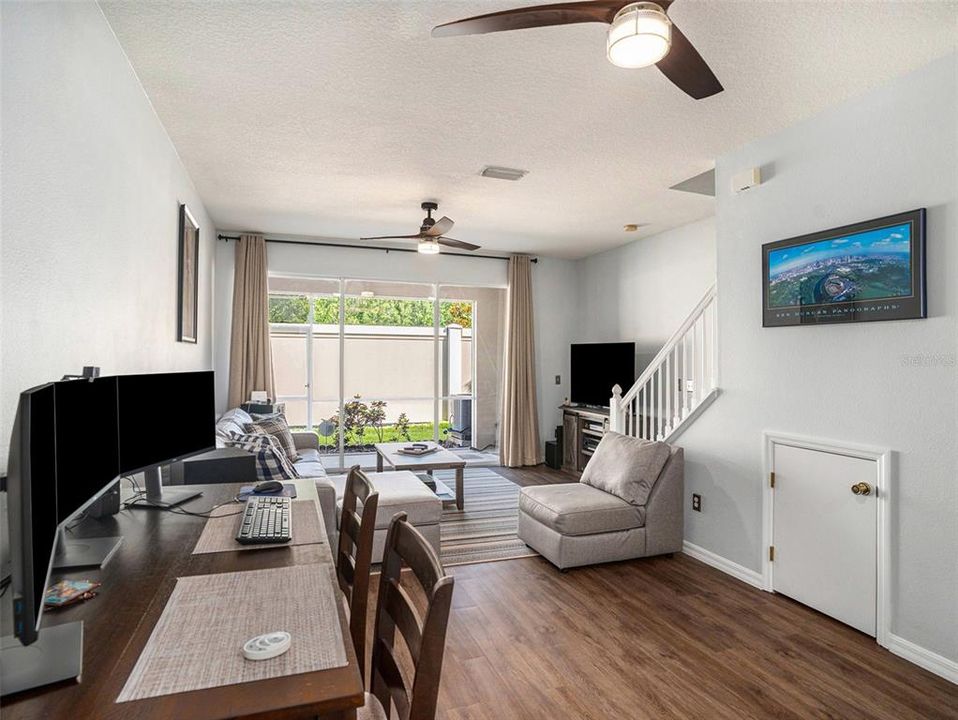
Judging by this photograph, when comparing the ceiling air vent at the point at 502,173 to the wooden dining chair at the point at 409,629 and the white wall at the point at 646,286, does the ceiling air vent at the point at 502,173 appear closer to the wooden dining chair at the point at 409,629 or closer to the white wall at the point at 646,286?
the white wall at the point at 646,286

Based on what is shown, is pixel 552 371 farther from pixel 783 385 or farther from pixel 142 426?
pixel 142 426

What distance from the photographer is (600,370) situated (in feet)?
20.9

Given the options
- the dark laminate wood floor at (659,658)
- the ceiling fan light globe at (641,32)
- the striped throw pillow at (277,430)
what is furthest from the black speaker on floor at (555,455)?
the ceiling fan light globe at (641,32)

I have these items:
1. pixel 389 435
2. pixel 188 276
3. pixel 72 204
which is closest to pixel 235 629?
pixel 72 204

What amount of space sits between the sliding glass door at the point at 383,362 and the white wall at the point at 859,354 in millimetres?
3689

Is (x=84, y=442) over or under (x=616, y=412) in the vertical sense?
over

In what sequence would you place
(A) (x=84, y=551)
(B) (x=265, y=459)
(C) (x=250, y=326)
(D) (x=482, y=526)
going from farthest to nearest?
(C) (x=250, y=326), (D) (x=482, y=526), (B) (x=265, y=459), (A) (x=84, y=551)

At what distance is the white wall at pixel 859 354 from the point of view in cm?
240

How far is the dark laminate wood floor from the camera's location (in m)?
2.14

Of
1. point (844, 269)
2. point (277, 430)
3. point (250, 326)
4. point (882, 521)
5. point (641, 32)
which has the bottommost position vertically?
point (882, 521)

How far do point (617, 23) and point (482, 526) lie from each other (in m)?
3.66

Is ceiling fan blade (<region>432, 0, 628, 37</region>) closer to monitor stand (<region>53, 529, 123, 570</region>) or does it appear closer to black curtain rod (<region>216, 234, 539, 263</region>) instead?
monitor stand (<region>53, 529, 123, 570</region>)

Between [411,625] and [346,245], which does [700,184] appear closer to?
[346,245]

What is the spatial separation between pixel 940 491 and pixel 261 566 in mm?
2781
